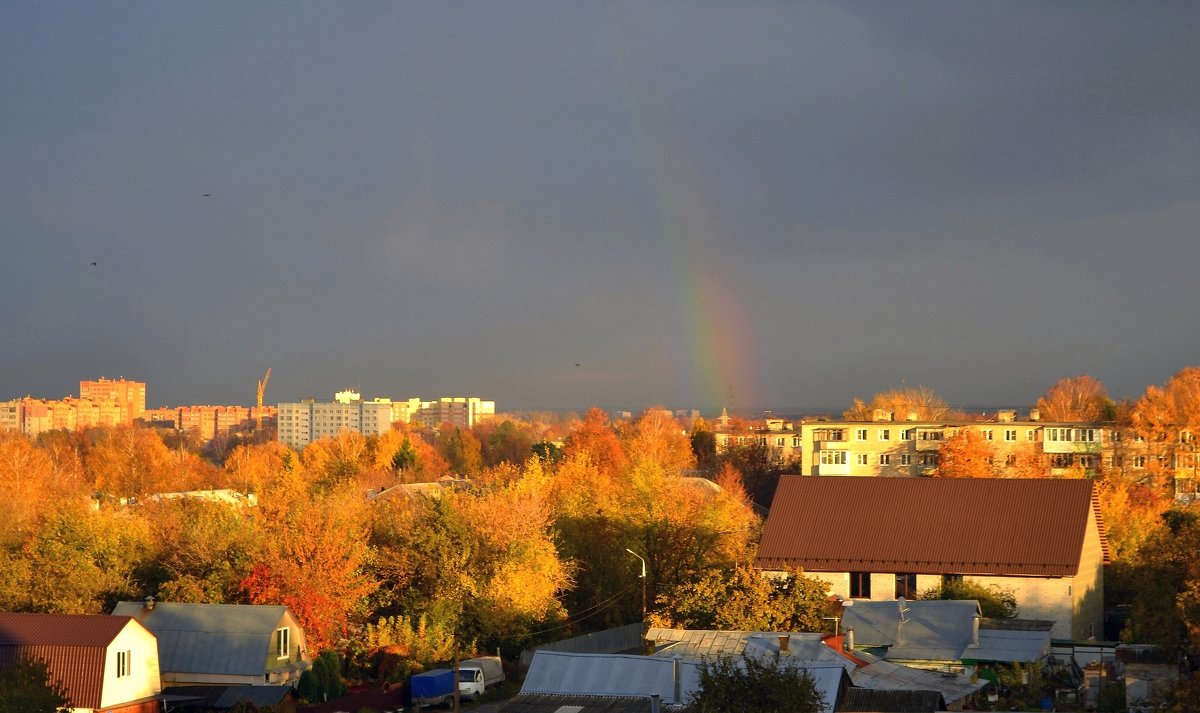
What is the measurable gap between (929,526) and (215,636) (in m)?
23.0

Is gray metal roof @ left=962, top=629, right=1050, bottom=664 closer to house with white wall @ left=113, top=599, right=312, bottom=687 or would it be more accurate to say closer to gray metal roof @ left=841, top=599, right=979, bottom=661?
gray metal roof @ left=841, top=599, right=979, bottom=661

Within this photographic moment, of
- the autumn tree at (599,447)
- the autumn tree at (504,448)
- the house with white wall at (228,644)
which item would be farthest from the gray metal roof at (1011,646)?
the autumn tree at (504,448)

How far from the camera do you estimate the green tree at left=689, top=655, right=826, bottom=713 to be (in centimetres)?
2202

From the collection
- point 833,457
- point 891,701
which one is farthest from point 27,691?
point 833,457

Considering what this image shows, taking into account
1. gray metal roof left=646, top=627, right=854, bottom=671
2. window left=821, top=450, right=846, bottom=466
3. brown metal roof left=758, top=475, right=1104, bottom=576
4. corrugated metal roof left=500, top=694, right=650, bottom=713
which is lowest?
corrugated metal roof left=500, top=694, right=650, bottom=713

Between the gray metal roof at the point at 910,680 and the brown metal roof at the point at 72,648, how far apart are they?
700 inches

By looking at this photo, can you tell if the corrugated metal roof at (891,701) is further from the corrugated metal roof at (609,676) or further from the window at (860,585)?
the window at (860,585)

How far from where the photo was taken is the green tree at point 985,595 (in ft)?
131

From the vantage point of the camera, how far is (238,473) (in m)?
112

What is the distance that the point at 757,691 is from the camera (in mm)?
22172

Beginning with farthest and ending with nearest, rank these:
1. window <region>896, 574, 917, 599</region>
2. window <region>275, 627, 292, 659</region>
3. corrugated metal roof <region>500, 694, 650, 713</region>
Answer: window <region>896, 574, 917, 599</region> < window <region>275, 627, 292, 659</region> < corrugated metal roof <region>500, 694, 650, 713</region>

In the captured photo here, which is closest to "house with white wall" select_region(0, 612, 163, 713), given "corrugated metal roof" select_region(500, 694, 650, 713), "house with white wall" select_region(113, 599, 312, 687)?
"house with white wall" select_region(113, 599, 312, 687)

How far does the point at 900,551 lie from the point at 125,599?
82.7ft

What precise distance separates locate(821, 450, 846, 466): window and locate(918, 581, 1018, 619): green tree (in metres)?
50.4
